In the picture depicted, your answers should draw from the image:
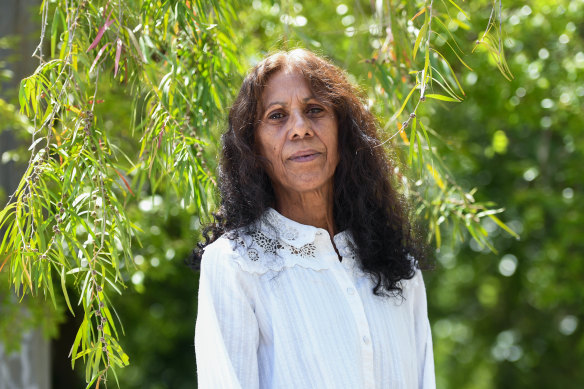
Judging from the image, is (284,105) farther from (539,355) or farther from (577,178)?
(539,355)

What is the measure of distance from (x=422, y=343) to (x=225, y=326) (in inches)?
23.5

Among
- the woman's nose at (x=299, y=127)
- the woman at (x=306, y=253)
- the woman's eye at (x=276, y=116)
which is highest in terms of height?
the woman's eye at (x=276, y=116)

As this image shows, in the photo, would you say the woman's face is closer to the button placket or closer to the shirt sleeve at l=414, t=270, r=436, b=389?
the button placket

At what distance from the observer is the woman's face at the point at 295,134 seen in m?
1.81

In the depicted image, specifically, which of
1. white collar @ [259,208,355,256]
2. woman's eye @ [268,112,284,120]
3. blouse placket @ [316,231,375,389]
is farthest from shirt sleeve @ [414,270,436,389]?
woman's eye @ [268,112,284,120]

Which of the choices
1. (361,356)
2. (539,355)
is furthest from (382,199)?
(539,355)

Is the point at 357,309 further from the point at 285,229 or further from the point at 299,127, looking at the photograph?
the point at 299,127

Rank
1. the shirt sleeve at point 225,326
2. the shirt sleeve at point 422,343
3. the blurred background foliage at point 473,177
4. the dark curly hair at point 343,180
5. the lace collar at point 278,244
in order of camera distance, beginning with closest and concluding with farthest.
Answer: the shirt sleeve at point 225,326, the lace collar at point 278,244, the dark curly hair at point 343,180, the shirt sleeve at point 422,343, the blurred background foliage at point 473,177

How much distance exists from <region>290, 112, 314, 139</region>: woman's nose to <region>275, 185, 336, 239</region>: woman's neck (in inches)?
6.1

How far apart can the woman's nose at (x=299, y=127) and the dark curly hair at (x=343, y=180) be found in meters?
0.07

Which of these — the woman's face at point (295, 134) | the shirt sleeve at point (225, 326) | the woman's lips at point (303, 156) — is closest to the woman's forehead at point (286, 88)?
the woman's face at point (295, 134)

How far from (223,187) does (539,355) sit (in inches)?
296

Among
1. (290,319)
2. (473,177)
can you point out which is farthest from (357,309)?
(473,177)

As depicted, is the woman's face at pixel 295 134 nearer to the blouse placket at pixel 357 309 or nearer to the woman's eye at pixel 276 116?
the woman's eye at pixel 276 116
